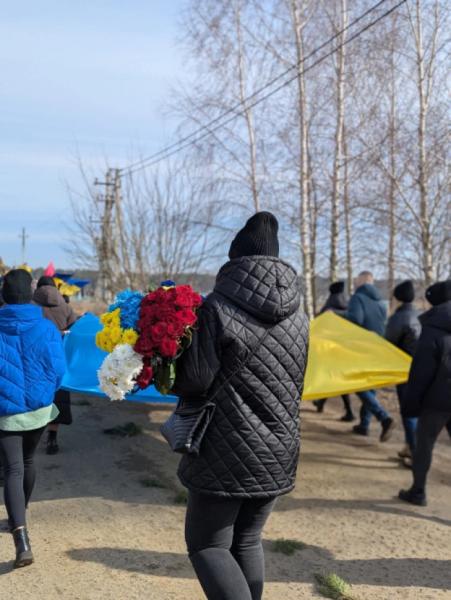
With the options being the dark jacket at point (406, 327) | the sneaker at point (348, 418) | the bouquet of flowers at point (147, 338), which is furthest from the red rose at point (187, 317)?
the sneaker at point (348, 418)

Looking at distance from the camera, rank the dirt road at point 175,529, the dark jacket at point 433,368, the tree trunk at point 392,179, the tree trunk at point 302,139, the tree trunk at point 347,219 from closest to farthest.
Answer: the dirt road at point 175,529, the dark jacket at point 433,368, the tree trunk at point 392,179, the tree trunk at point 302,139, the tree trunk at point 347,219

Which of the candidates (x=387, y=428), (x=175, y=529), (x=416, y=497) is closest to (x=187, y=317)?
(x=175, y=529)

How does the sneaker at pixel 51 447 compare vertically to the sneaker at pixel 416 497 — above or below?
above

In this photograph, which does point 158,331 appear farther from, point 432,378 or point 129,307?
point 432,378

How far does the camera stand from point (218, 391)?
8.70ft

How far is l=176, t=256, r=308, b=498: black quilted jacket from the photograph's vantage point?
262cm

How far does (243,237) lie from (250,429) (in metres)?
0.84

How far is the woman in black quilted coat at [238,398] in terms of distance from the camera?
263cm

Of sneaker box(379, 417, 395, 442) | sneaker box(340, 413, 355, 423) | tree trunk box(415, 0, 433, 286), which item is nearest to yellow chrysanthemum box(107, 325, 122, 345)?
sneaker box(379, 417, 395, 442)

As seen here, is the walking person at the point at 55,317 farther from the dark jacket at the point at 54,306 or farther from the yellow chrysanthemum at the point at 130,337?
the yellow chrysanthemum at the point at 130,337

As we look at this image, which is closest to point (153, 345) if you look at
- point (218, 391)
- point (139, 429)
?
point (218, 391)

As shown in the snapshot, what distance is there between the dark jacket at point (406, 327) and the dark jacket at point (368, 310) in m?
0.99

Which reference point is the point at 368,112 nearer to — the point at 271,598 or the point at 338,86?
the point at 338,86

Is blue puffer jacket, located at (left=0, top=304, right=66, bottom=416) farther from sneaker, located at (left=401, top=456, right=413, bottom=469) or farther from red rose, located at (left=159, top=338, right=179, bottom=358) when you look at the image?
sneaker, located at (left=401, top=456, right=413, bottom=469)
